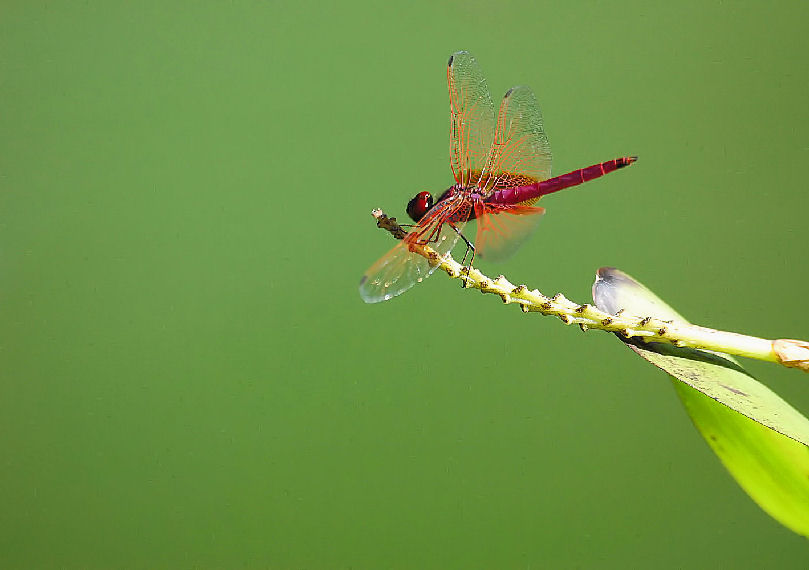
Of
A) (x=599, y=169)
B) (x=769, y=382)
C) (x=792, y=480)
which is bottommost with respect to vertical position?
(x=792, y=480)

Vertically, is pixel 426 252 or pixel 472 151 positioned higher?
pixel 472 151

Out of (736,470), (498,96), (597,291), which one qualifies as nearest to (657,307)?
(597,291)

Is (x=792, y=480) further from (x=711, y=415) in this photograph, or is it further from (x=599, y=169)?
(x=599, y=169)

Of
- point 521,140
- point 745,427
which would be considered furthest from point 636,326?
point 521,140

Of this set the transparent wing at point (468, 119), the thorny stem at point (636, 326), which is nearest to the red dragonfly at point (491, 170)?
the transparent wing at point (468, 119)

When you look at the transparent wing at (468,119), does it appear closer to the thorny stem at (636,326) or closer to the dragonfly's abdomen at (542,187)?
the dragonfly's abdomen at (542,187)
